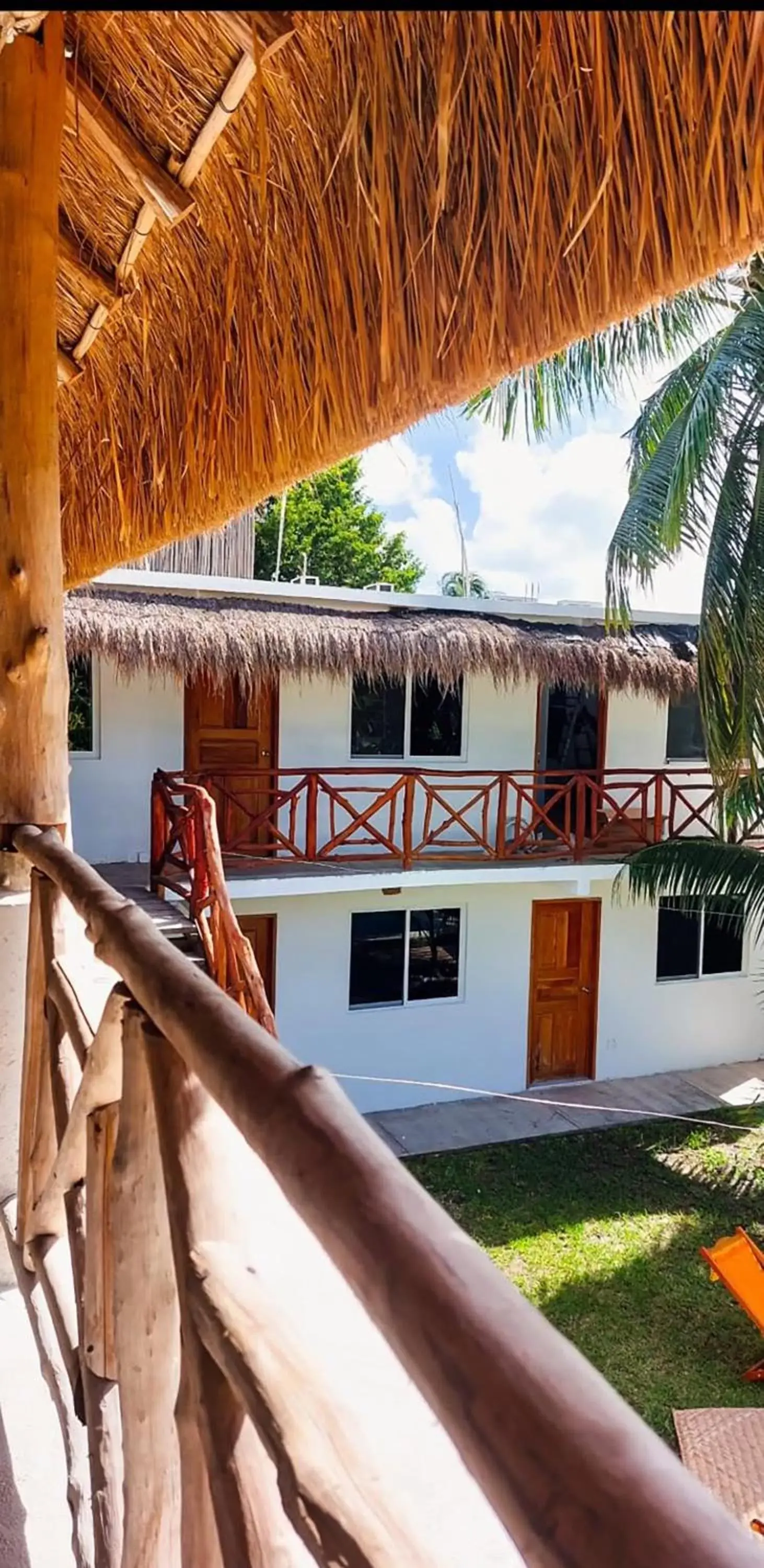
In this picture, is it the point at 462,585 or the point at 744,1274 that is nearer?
the point at 744,1274

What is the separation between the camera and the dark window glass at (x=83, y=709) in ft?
Answer: 27.2

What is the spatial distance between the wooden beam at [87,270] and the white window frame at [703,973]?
8.28 m

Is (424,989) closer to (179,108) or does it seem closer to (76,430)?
(76,430)

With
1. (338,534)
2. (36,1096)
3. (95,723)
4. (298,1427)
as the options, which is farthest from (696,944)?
(338,534)

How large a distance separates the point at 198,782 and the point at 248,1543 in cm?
736

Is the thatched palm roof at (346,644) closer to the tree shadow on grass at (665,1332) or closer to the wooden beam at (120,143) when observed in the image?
the tree shadow on grass at (665,1332)

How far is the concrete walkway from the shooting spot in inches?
319

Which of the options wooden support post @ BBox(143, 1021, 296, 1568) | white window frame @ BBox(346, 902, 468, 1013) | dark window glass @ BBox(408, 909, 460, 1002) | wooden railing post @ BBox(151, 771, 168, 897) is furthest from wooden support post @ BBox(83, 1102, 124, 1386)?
dark window glass @ BBox(408, 909, 460, 1002)

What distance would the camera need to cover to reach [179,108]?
1953 millimetres

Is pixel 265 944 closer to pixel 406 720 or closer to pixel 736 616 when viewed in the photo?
pixel 406 720

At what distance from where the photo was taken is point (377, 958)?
29.3 feet

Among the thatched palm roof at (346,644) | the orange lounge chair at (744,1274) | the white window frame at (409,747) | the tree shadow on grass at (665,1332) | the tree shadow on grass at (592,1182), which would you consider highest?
the thatched palm roof at (346,644)

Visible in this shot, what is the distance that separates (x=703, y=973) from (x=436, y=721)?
3.72m

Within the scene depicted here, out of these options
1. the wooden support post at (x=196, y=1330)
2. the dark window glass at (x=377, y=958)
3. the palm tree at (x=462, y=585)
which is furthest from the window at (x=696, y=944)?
the wooden support post at (x=196, y=1330)
